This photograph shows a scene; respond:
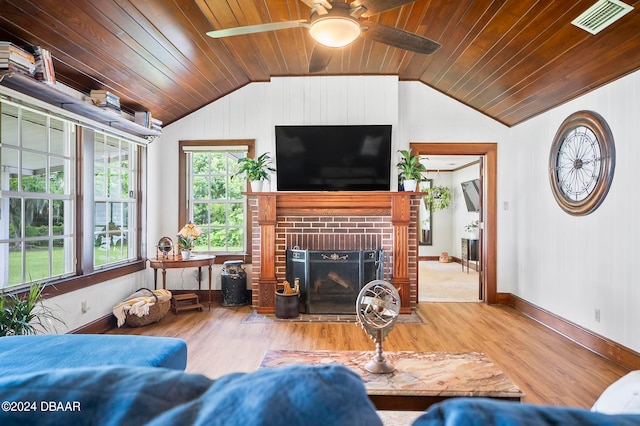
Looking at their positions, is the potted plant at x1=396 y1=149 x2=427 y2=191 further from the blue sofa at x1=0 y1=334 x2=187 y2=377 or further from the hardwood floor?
the blue sofa at x1=0 y1=334 x2=187 y2=377

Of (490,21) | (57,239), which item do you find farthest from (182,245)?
(490,21)

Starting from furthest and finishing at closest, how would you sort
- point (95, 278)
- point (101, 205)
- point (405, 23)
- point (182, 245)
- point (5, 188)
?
point (182, 245) → point (101, 205) → point (95, 278) → point (405, 23) → point (5, 188)

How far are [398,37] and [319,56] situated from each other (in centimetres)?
62

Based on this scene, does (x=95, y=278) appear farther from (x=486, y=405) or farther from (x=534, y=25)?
(x=534, y=25)

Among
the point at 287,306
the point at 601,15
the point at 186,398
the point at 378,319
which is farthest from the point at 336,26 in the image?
the point at 287,306

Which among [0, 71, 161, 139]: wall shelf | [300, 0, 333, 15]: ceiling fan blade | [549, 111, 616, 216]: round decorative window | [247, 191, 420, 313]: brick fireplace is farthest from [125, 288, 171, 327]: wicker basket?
[549, 111, 616, 216]: round decorative window

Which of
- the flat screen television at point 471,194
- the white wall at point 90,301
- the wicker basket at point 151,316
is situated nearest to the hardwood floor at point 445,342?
the wicker basket at point 151,316

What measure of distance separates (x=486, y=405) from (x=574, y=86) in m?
3.70

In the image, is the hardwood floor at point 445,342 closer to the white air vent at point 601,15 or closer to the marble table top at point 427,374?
the marble table top at point 427,374

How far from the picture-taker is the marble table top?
1.49 meters

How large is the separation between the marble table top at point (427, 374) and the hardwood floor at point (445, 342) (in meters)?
0.94

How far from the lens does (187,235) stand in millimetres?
4191

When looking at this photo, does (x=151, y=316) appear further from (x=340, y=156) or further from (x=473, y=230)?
(x=473, y=230)

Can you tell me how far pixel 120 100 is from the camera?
373 cm
